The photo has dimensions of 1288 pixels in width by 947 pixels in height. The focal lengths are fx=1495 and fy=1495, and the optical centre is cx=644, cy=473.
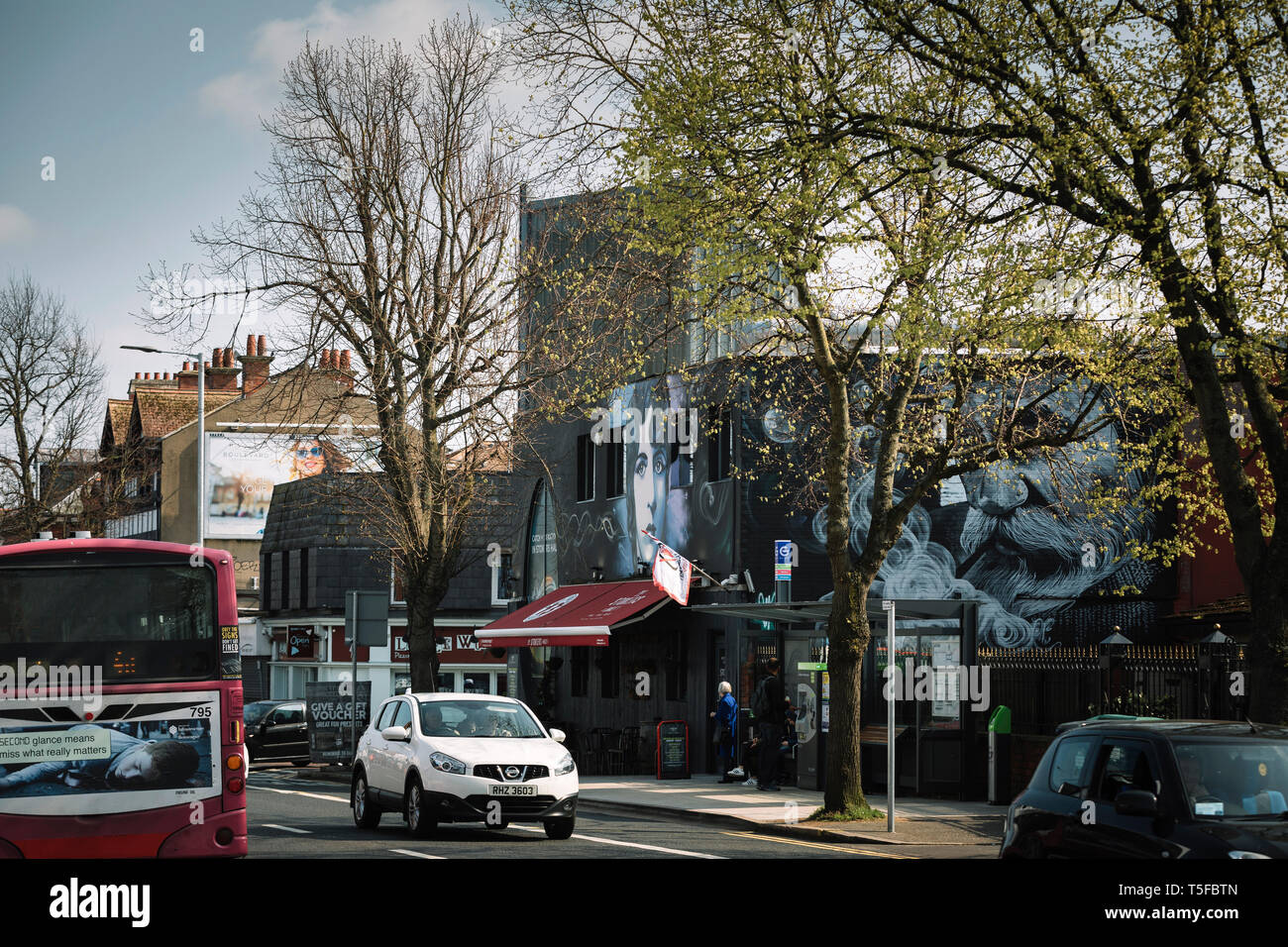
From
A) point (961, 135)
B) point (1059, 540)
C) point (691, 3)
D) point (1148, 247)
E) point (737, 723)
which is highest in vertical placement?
point (691, 3)

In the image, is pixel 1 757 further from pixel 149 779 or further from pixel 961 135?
pixel 961 135

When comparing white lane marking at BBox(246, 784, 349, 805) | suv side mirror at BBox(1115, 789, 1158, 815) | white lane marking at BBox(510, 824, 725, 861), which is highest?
suv side mirror at BBox(1115, 789, 1158, 815)

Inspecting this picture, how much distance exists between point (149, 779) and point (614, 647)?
23.4 metres

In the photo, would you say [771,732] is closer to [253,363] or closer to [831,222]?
[831,222]

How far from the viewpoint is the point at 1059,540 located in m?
29.1

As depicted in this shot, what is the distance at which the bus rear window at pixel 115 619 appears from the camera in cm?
1138

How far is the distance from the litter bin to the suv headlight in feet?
28.0

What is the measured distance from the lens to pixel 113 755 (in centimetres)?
1138

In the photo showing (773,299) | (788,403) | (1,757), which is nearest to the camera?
(1,757)

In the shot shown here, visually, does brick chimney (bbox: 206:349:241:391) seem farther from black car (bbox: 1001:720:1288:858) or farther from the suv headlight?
black car (bbox: 1001:720:1288:858)

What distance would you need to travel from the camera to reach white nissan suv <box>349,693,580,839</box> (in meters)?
16.4

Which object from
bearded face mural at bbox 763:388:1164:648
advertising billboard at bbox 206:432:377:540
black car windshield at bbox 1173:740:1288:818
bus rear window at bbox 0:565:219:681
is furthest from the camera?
advertising billboard at bbox 206:432:377:540

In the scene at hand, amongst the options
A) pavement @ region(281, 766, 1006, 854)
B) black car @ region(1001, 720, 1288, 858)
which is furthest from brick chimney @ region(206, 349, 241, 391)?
black car @ region(1001, 720, 1288, 858)
